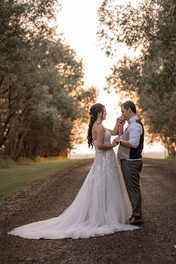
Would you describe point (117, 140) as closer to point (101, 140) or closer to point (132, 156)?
point (101, 140)

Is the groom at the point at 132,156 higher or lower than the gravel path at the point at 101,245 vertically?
higher

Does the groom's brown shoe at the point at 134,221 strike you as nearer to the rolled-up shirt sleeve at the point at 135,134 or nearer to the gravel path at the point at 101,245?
the gravel path at the point at 101,245

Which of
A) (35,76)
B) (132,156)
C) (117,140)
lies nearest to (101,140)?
(117,140)

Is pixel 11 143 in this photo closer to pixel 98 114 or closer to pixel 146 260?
pixel 98 114

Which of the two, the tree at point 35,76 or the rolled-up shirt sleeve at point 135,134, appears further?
the tree at point 35,76

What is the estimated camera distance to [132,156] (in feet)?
19.8

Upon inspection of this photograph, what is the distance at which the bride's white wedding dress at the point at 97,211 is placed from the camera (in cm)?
535

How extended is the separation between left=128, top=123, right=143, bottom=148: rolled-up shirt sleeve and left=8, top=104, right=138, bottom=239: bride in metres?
0.41

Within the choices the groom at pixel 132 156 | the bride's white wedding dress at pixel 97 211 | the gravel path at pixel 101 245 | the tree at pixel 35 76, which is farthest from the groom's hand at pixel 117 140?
the tree at pixel 35 76

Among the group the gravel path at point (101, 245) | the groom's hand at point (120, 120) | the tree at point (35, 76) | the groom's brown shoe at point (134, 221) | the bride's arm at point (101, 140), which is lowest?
the gravel path at point (101, 245)

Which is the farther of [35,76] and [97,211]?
[35,76]

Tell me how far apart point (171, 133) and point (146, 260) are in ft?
94.9

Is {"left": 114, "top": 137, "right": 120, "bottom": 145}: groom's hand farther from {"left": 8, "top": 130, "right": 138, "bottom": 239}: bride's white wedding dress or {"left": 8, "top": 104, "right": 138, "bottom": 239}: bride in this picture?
{"left": 8, "top": 130, "right": 138, "bottom": 239}: bride's white wedding dress

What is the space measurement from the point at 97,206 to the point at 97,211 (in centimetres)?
10
